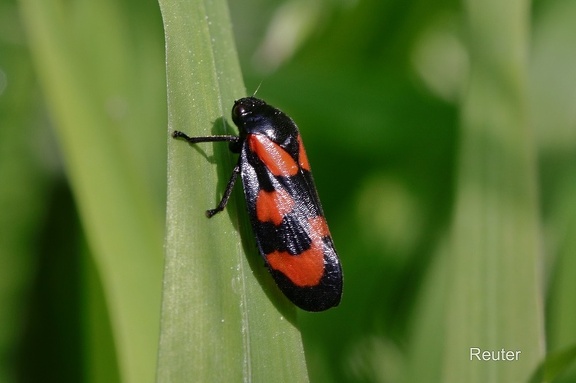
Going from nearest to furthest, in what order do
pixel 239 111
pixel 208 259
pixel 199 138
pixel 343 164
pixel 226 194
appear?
pixel 208 259 → pixel 199 138 → pixel 226 194 → pixel 239 111 → pixel 343 164

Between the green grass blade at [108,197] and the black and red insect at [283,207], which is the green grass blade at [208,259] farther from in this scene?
the green grass blade at [108,197]

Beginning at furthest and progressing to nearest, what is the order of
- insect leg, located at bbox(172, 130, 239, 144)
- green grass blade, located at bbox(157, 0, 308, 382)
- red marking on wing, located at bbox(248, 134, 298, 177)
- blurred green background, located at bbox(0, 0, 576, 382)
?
blurred green background, located at bbox(0, 0, 576, 382) < red marking on wing, located at bbox(248, 134, 298, 177) < insect leg, located at bbox(172, 130, 239, 144) < green grass blade, located at bbox(157, 0, 308, 382)

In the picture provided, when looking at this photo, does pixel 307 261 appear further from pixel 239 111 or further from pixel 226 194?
pixel 239 111

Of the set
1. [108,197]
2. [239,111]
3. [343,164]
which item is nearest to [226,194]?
[239,111]

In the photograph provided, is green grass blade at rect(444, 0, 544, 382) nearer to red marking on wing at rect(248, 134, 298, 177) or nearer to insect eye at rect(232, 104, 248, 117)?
red marking on wing at rect(248, 134, 298, 177)

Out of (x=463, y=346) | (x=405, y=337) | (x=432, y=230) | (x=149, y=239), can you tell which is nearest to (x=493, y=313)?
(x=463, y=346)

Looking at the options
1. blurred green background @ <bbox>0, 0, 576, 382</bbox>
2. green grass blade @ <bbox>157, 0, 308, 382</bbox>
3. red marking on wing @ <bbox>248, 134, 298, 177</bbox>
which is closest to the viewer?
green grass blade @ <bbox>157, 0, 308, 382</bbox>

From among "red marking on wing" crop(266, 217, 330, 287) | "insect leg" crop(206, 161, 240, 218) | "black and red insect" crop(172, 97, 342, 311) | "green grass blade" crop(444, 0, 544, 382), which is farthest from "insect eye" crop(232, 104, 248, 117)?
"green grass blade" crop(444, 0, 544, 382)
